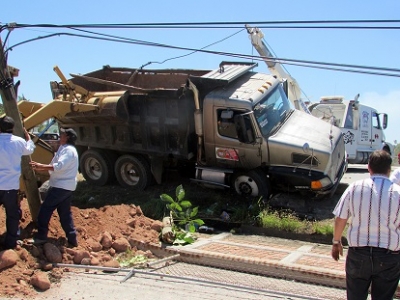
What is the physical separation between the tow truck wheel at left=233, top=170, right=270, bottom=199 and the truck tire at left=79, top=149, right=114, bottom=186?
351 centimetres

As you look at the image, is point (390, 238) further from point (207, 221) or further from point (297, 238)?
point (207, 221)

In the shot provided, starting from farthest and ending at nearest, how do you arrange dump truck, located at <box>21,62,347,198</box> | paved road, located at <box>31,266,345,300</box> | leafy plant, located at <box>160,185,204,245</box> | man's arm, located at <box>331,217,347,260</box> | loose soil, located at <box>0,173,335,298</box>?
dump truck, located at <box>21,62,347,198</box>
leafy plant, located at <box>160,185,204,245</box>
loose soil, located at <box>0,173,335,298</box>
paved road, located at <box>31,266,345,300</box>
man's arm, located at <box>331,217,347,260</box>

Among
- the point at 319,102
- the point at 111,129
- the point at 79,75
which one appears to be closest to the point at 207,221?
the point at 111,129

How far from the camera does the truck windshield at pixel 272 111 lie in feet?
32.5

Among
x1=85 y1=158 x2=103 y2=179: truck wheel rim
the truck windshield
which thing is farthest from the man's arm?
x1=85 y1=158 x2=103 y2=179: truck wheel rim

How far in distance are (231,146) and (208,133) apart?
595 millimetres

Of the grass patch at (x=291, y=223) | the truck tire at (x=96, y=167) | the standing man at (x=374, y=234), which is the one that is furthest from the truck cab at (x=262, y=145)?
the standing man at (x=374, y=234)

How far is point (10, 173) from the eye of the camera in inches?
218

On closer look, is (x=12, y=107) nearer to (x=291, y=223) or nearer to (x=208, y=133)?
(x=208, y=133)

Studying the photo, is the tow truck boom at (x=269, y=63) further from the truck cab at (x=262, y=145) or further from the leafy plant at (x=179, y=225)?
the leafy plant at (x=179, y=225)

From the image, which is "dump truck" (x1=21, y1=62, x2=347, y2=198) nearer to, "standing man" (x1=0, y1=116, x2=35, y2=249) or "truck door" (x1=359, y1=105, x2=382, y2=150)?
"standing man" (x1=0, y1=116, x2=35, y2=249)

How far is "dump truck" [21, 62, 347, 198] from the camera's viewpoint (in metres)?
9.64

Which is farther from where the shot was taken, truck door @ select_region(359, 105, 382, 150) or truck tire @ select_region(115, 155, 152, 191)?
truck door @ select_region(359, 105, 382, 150)

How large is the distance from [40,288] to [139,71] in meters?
8.31
